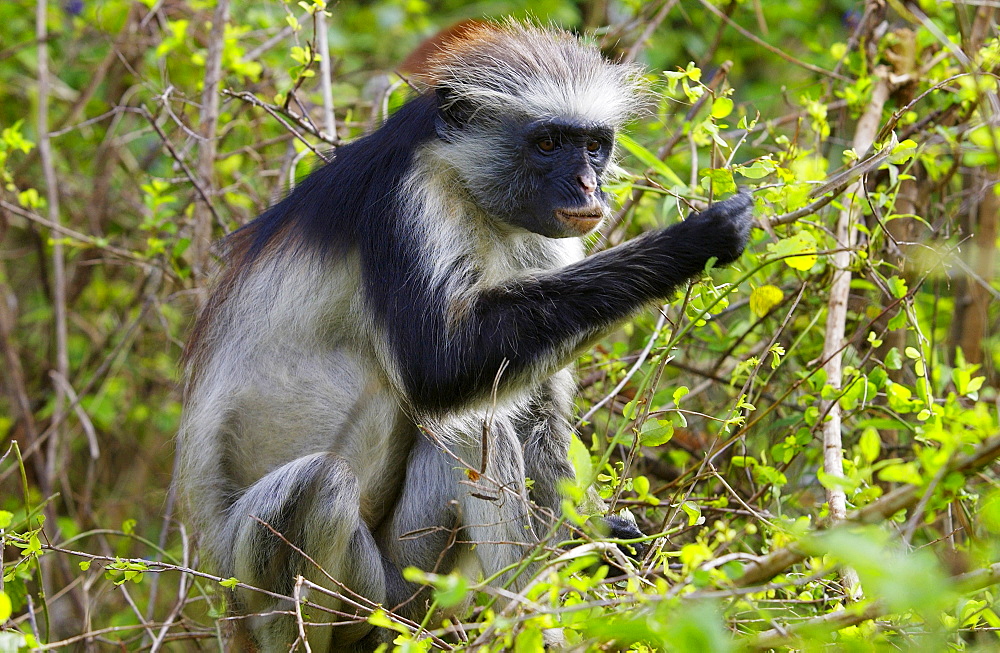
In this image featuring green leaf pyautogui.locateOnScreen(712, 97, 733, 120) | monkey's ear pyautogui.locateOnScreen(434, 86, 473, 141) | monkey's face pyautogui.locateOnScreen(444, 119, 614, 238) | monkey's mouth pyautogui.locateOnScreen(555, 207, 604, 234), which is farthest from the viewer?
monkey's ear pyautogui.locateOnScreen(434, 86, 473, 141)

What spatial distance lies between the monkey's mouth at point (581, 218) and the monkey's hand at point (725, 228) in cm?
48

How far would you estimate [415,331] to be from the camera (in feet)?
13.7

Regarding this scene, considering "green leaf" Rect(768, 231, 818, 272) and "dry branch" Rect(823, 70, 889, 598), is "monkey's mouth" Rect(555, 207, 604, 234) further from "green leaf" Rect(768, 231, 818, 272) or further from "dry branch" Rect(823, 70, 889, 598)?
"dry branch" Rect(823, 70, 889, 598)

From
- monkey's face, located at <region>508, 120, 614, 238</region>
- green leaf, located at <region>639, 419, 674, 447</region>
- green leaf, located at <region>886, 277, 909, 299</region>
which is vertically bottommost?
green leaf, located at <region>639, 419, 674, 447</region>

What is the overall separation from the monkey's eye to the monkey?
1 cm

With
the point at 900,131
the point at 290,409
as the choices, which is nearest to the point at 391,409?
the point at 290,409

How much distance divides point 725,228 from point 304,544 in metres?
2.09

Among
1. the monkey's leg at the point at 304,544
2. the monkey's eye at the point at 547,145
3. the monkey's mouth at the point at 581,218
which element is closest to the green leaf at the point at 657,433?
the monkey's mouth at the point at 581,218

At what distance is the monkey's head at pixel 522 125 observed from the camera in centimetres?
451

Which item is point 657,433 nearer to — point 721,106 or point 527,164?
point 721,106

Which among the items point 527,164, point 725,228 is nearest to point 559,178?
point 527,164

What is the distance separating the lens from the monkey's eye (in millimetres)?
4582

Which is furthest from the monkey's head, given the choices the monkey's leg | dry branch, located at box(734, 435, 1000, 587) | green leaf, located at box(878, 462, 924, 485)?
green leaf, located at box(878, 462, 924, 485)

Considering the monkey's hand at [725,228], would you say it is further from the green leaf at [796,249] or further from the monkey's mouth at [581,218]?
the monkey's mouth at [581,218]
